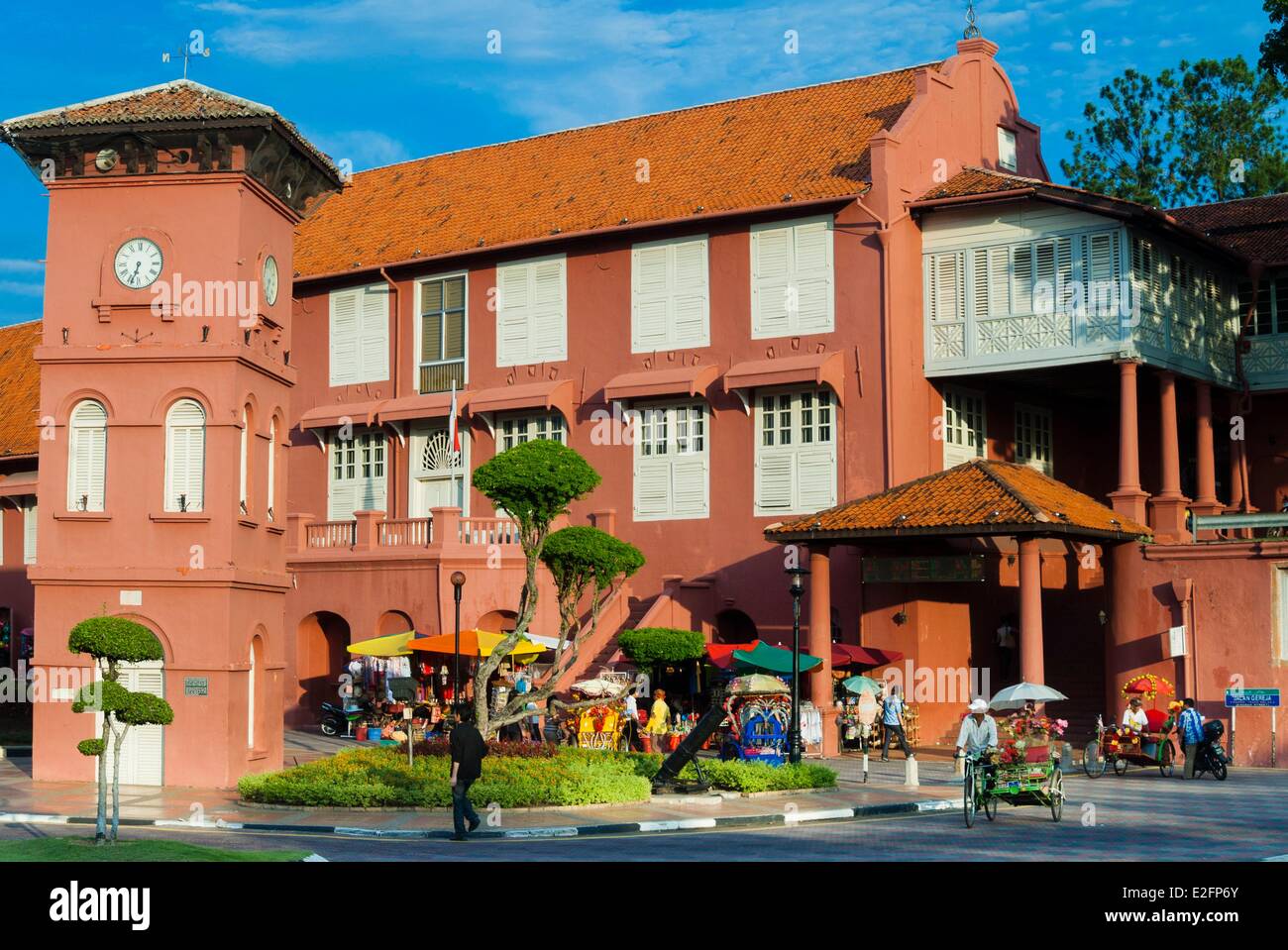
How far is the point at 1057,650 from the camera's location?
33.6 m

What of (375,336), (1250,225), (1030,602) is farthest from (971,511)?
(375,336)

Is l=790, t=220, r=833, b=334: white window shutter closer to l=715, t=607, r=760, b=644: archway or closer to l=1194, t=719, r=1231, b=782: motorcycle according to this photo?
l=715, t=607, r=760, b=644: archway

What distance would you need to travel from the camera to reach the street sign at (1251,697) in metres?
27.7

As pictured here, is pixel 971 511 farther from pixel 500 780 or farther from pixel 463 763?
pixel 463 763

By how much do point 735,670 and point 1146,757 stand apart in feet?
25.1

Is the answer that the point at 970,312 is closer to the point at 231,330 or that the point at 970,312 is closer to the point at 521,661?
the point at 521,661

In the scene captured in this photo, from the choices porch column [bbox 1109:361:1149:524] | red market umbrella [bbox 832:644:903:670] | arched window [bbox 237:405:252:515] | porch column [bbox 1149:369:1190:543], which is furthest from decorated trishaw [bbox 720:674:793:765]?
porch column [bbox 1149:369:1190:543]

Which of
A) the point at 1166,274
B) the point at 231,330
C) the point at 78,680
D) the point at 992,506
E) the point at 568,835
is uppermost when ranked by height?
the point at 1166,274

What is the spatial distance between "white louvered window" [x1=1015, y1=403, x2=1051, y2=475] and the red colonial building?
0.29ft

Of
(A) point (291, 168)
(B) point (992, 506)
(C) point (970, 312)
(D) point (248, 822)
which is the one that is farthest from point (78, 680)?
(C) point (970, 312)

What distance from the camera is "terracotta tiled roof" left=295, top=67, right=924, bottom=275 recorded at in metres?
35.1

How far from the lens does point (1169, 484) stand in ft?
106

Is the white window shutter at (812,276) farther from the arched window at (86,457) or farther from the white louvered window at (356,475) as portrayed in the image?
the arched window at (86,457)

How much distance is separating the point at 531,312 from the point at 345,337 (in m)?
5.55
